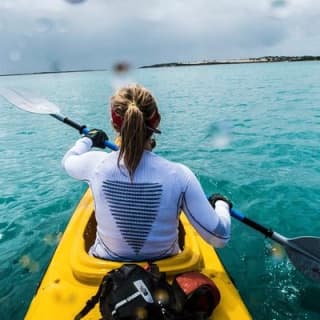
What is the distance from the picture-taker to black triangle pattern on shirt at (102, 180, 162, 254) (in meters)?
2.17

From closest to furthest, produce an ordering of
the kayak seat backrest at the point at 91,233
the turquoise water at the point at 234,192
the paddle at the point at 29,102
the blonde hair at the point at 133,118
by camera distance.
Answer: the blonde hair at the point at 133,118, the kayak seat backrest at the point at 91,233, the turquoise water at the point at 234,192, the paddle at the point at 29,102

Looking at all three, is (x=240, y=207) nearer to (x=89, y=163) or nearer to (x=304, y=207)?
(x=304, y=207)

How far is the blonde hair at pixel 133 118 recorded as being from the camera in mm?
2094

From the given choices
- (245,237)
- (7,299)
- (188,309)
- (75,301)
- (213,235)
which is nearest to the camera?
(188,309)

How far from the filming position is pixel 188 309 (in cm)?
210

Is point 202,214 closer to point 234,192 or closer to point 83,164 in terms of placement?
point 83,164

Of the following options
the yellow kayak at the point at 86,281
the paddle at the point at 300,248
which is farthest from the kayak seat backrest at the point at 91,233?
the paddle at the point at 300,248

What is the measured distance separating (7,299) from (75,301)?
1872 millimetres

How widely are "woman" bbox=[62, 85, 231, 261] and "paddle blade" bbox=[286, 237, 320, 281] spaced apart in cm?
163

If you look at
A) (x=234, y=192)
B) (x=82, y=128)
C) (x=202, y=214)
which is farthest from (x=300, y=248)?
(x=234, y=192)

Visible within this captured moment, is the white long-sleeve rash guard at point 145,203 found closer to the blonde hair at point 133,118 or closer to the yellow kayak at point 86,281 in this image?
the blonde hair at point 133,118

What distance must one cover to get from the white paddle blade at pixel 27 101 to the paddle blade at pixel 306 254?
11.5ft

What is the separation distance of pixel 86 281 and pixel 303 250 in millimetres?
2217

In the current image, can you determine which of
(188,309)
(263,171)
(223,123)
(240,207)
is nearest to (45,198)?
(240,207)
